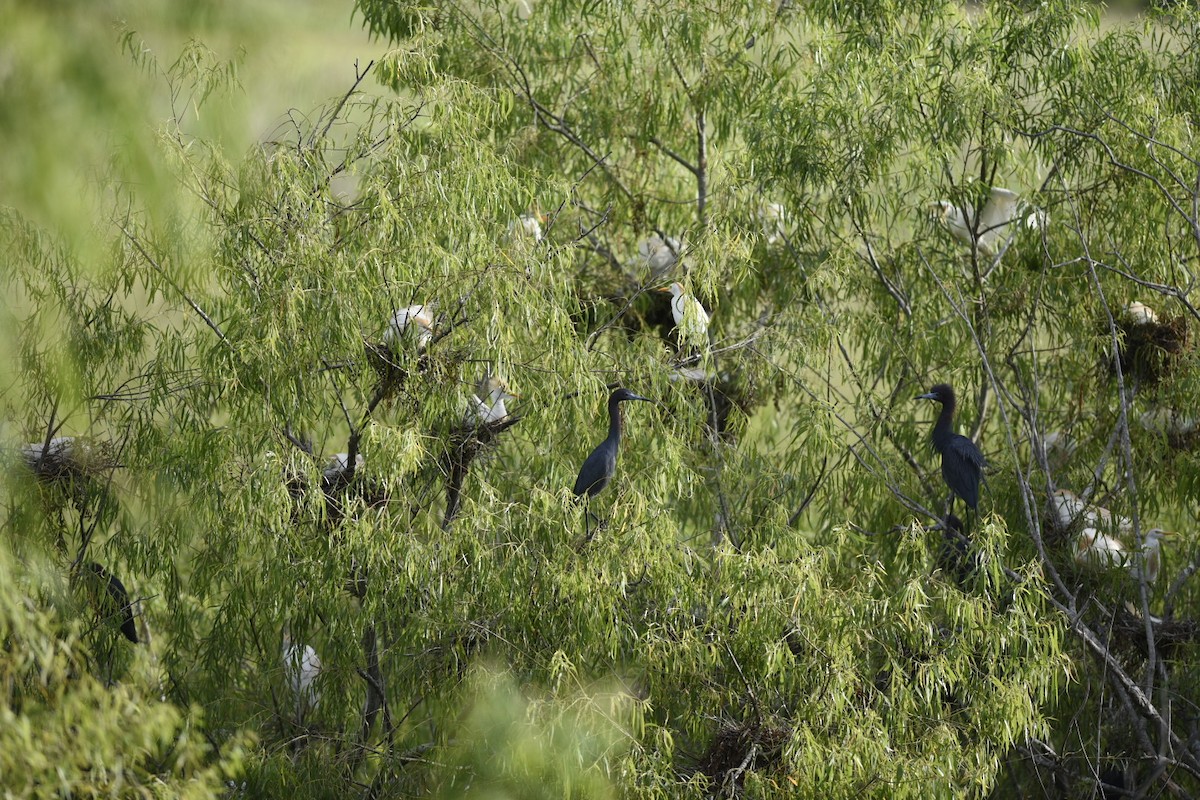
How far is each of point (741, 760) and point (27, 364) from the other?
291cm

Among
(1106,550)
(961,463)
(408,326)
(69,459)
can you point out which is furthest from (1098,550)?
(69,459)

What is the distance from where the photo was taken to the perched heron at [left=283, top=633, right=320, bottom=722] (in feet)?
16.0

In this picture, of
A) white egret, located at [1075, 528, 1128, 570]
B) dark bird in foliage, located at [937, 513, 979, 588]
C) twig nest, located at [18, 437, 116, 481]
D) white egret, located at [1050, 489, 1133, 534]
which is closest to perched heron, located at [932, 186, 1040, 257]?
white egret, located at [1050, 489, 1133, 534]

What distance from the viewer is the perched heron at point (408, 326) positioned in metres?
4.29

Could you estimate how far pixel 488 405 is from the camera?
455 centimetres

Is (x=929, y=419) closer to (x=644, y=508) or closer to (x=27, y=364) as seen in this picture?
(x=644, y=508)

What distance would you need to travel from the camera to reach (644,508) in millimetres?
4156

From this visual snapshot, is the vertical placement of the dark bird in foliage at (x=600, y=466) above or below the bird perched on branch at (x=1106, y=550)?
above

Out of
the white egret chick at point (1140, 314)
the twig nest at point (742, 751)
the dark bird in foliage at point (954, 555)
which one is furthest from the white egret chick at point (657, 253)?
the twig nest at point (742, 751)

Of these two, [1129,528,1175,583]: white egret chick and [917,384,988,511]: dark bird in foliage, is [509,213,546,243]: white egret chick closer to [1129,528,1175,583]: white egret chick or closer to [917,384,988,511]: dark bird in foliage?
[917,384,988,511]: dark bird in foliage

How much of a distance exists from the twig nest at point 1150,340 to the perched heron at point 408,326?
9.63 feet

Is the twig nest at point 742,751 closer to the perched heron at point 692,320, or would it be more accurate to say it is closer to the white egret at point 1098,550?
the perched heron at point 692,320

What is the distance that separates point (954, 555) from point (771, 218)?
1.95 m

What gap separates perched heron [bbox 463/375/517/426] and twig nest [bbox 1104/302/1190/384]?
265cm
